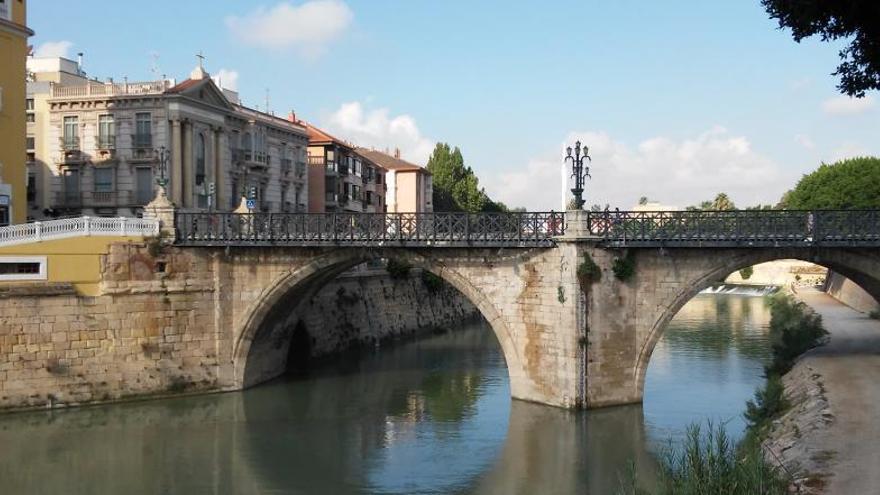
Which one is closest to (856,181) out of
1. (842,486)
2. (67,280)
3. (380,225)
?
(380,225)

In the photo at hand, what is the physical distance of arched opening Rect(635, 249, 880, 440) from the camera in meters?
22.9

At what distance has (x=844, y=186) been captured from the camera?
1975 inches

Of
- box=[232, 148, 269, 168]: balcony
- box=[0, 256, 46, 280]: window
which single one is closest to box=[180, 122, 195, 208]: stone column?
box=[232, 148, 269, 168]: balcony

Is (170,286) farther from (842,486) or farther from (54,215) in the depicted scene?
(842,486)

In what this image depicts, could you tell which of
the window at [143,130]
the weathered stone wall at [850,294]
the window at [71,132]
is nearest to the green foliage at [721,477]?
the window at [143,130]

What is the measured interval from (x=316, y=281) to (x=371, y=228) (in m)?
4.68

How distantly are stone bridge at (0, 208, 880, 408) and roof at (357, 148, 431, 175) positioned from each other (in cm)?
4061

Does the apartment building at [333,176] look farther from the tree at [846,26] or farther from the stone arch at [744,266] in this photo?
the tree at [846,26]

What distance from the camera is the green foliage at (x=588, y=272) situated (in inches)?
913

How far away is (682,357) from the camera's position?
3459cm

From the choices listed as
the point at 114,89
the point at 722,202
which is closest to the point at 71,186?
the point at 114,89

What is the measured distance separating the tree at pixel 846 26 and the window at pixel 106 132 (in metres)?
31.5

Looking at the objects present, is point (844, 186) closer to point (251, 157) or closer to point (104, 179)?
point (251, 157)

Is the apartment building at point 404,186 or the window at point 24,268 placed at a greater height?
the apartment building at point 404,186
